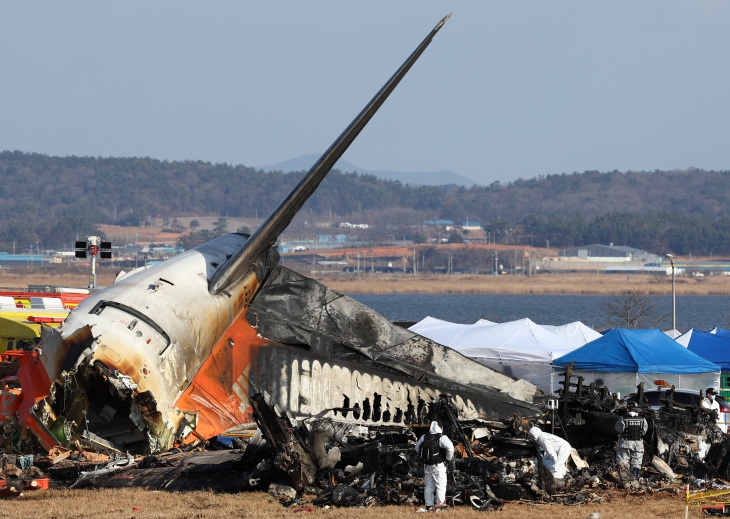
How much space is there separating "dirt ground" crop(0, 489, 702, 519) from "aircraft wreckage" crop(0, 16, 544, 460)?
1.36m

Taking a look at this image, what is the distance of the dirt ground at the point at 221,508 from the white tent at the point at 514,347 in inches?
671

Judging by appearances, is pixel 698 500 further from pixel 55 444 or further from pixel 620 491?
pixel 55 444

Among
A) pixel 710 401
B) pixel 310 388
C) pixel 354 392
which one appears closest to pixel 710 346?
pixel 710 401

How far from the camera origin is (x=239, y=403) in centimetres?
2128

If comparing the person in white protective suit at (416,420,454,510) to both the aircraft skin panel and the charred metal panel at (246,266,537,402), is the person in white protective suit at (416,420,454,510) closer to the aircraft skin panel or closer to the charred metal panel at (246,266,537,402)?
the aircraft skin panel

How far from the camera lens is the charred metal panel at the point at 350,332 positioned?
75.7 ft

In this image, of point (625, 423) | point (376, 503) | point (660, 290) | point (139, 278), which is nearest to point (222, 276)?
point (139, 278)

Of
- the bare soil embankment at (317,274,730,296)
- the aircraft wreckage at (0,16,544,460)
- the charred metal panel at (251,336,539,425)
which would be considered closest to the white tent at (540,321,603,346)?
the aircraft wreckage at (0,16,544,460)

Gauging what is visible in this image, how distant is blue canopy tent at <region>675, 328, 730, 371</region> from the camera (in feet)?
114

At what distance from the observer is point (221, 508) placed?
16156 mm

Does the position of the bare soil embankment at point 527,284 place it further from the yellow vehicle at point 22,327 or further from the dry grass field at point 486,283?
the yellow vehicle at point 22,327

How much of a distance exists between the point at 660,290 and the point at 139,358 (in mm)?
145344

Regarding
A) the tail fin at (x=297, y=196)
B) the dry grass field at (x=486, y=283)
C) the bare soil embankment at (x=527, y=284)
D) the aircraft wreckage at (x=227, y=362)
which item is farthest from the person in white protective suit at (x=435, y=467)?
the dry grass field at (x=486, y=283)

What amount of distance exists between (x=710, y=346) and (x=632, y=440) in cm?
1751
